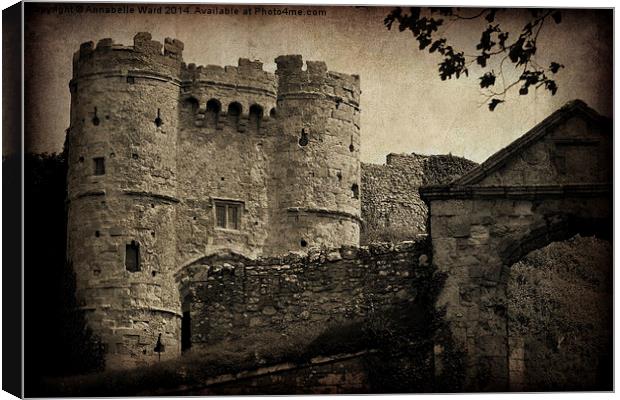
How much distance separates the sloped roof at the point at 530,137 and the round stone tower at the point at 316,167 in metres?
3.11

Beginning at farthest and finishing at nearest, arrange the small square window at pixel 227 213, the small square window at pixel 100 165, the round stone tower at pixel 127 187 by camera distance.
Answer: the small square window at pixel 227 213
the small square window at pixel 100 165
the round stone tower at pixel 127 187

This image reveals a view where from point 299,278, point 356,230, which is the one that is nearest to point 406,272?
point 299,278

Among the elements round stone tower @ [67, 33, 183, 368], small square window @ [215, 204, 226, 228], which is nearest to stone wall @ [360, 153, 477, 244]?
small square window @ [215, 204, 226, 228]

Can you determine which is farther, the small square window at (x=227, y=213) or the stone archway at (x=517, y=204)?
the small square window at (x=227, y=213)

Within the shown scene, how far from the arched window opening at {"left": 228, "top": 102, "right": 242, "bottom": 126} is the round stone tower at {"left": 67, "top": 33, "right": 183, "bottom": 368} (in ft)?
2.45

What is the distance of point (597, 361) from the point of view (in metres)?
26.7

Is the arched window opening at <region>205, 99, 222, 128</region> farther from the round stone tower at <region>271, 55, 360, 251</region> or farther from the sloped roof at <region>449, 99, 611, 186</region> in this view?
the sloped roof at <region>449, 99, 611, 186</region>

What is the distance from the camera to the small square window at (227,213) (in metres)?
29.8

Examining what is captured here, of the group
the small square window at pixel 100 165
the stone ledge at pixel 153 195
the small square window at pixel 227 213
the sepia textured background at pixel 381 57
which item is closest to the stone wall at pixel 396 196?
the sepia textured background at pixel 381 57

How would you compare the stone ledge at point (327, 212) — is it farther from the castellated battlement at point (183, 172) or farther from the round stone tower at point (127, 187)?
the round stone tower at point (127, 187)

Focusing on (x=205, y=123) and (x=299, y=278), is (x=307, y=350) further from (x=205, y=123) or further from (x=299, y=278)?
(x=205, y=123)

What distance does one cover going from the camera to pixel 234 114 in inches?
1192

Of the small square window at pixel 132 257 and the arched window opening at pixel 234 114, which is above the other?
the arched window opening at pixel 234 114

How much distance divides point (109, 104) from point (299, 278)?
354cm
